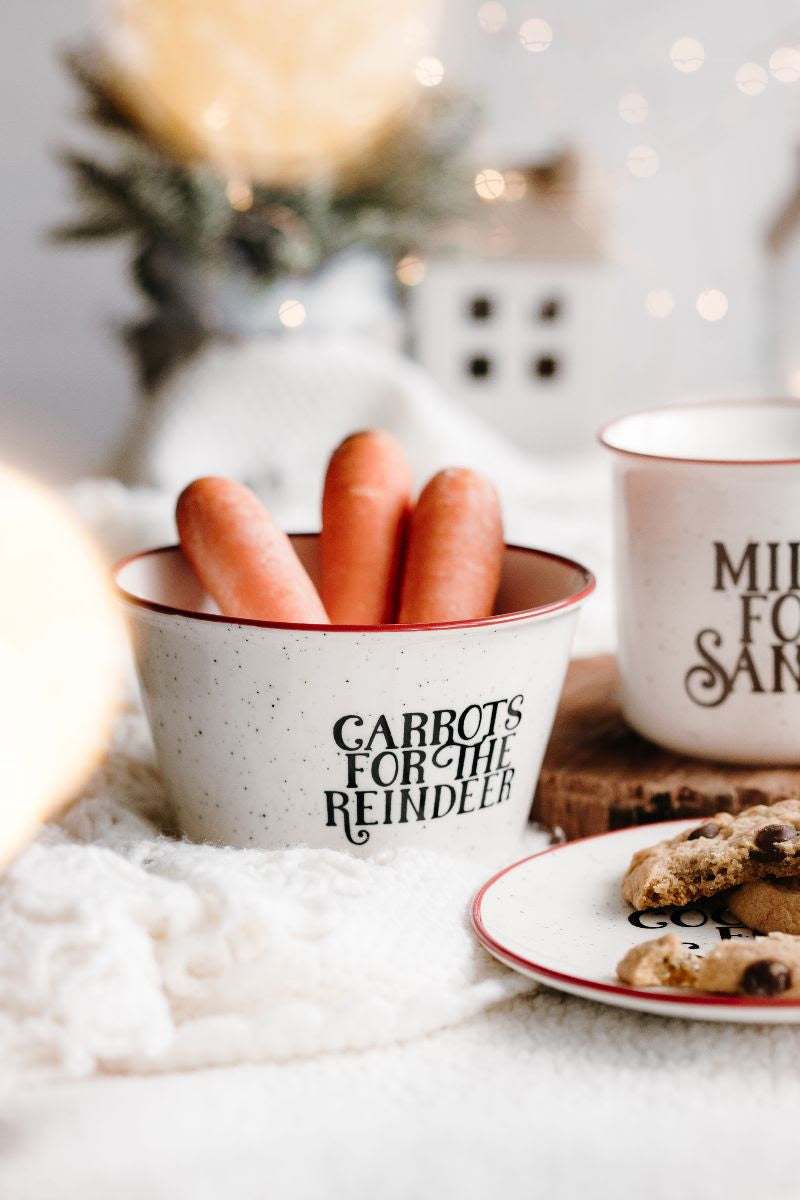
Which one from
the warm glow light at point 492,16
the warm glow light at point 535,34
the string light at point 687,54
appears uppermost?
the warm glow light at point 492,16

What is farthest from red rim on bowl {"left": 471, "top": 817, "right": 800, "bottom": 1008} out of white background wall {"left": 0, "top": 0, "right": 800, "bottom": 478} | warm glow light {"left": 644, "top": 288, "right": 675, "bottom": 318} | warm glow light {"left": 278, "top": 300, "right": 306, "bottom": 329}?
warm glow light {"left": 644, "top": 288, "right": 675, "bottom": 318}

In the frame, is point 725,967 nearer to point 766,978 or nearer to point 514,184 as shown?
point 766,978

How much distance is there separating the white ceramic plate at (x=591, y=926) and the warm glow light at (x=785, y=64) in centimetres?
148

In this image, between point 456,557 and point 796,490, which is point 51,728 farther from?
point 796,490

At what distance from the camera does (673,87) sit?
5.78ft

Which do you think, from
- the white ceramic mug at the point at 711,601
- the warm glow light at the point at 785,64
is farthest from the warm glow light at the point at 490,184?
the white ceramic mug at the point at 711,601

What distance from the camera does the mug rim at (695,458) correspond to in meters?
0.57

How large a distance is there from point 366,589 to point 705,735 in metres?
0.17

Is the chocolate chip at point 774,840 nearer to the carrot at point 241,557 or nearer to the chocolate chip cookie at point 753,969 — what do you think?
the chocolate chip cookie at point 753,969

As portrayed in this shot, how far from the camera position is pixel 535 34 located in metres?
1.78

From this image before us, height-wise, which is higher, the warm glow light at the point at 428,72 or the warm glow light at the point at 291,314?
the warm glow light at the point at 428,72

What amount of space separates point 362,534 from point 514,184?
1036 millimetres

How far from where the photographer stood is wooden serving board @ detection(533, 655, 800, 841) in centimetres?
59

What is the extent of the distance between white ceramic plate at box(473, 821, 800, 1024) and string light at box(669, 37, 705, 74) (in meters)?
1.46
